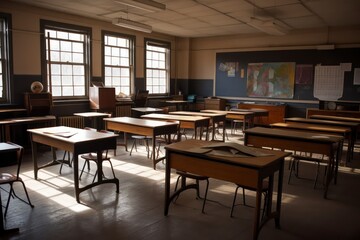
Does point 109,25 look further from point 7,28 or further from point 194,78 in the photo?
point 194,78

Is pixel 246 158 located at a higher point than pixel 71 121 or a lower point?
higher

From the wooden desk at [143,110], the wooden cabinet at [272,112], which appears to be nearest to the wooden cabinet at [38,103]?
the wooden desk at [143,110]

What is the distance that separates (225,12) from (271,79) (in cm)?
346

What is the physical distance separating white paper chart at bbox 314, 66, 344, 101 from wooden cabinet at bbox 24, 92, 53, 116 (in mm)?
7274

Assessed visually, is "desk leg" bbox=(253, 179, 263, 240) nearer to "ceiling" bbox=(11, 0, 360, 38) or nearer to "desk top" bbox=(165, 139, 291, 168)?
"desk top" bbox=(165, 139, 291, 168)

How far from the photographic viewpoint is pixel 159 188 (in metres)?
4.38

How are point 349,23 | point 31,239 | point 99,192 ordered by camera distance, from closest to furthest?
point 31,239 → point 99,192 → point 349,23

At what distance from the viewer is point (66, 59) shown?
25.3 feet

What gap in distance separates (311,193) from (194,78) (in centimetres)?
776

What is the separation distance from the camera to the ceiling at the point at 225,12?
6.38 meters

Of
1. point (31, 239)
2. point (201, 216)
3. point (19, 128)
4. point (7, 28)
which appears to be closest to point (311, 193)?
point (201, 216)

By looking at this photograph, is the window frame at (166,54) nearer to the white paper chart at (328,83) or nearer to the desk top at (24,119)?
the desk top at (24,119)

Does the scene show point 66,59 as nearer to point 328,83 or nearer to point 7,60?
point 7,60

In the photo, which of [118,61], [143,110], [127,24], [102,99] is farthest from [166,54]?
[127,24]
